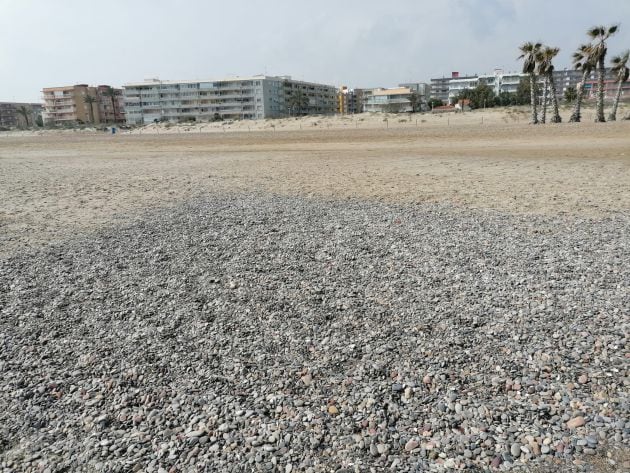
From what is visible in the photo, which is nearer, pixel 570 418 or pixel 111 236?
pixel 570 418

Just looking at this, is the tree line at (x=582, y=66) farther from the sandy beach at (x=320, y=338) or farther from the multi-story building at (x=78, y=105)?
the multi-story building at (x=78, y=105)

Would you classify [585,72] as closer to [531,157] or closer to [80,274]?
[531,157]

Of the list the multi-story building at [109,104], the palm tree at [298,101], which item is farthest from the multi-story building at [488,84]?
the multi-story building at [109,104]

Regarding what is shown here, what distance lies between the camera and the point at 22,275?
25.6 feet

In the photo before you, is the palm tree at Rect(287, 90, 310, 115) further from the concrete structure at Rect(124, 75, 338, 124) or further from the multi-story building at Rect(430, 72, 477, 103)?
the multi-story building at Rect(430, 72, 477, 103)

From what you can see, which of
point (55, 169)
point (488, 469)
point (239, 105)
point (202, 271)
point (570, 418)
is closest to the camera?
point (488, 469)

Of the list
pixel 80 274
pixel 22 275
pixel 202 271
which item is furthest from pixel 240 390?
pixel 22 275

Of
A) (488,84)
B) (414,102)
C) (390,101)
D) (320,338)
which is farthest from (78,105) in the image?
(320,338)

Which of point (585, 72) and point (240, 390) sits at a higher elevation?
point (585, 72)

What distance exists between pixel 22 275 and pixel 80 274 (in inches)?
36.8

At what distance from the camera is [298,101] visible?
5074 inches

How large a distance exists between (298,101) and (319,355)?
12895cm

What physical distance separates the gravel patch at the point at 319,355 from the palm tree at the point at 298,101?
125081 mm

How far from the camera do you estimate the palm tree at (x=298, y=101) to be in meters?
129
